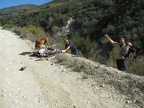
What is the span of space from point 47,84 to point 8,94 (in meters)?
1.29

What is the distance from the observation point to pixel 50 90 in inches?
304

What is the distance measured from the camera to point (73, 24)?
35.9 m

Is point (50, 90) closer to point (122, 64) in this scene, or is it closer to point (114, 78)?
point (114, 78)

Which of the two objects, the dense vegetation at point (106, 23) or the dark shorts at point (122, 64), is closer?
the dark shorts at point (122, 64)

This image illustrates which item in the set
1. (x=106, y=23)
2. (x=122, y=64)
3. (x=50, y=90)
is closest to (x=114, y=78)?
(x=122, y=64)

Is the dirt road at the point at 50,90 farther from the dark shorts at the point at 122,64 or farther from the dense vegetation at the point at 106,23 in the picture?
the dense vegetation at the point at 106,23

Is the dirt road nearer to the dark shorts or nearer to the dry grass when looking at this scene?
the dry grass

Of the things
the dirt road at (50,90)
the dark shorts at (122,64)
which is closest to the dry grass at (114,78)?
the dirt road at (50,90)

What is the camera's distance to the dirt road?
22.1 ft

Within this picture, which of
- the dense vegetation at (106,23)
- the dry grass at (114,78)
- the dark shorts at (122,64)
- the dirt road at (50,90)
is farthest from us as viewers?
the dense vegetation at (106,23)

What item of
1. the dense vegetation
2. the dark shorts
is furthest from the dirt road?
the dense vegetation

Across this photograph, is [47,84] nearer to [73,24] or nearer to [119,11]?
[119,11]

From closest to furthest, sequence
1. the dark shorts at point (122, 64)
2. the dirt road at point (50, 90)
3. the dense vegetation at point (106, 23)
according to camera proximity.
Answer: the dirt road at point (50, 90) < the dark shorts at point (122, 64) < the dense vegetation at point (106, 23)

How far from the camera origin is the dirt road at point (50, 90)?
22.1ft
